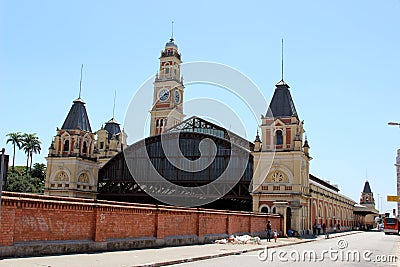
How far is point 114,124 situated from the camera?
246 ft

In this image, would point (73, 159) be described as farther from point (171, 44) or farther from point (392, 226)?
point (392, 226)

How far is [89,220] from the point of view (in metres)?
20.4

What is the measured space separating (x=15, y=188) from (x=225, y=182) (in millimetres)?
28339

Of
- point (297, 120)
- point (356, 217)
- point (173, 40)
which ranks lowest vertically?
point (356, 217)

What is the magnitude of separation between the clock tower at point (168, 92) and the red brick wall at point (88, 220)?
48033 mm

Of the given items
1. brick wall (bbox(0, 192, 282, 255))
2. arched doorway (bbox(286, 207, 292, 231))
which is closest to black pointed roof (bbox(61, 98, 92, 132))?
arched doorway (bbox(286, 207, 292, 231))

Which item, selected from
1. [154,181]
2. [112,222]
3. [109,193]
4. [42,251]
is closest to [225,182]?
[154,181]

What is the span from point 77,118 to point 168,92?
962 inches

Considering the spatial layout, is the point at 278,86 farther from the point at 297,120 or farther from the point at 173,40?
the point at 173,40

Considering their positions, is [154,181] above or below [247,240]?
above

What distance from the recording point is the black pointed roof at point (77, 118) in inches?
2288

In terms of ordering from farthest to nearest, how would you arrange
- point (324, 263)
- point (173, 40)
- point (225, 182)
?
point (173, 40) → point (225, 182) → point (324, 263)

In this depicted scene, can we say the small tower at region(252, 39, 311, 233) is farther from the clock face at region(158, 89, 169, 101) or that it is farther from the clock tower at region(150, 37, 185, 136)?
the clock face at region(158, 89, 169, 101)

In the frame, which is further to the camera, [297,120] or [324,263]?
[297,120]
